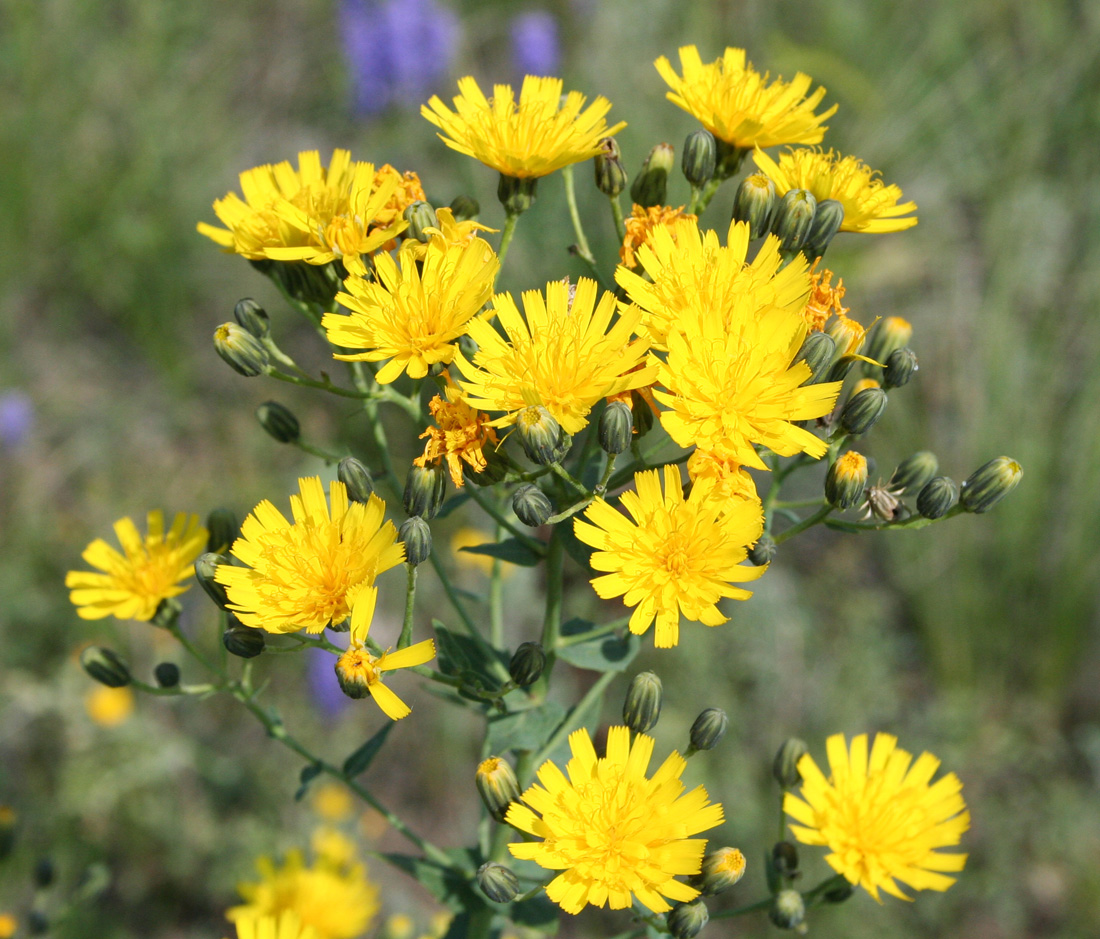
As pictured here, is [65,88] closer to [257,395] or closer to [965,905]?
[257,395]

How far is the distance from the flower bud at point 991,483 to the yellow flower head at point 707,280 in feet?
2.38

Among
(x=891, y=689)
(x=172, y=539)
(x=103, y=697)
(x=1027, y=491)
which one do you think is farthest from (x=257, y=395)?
(x=1027, y=491)

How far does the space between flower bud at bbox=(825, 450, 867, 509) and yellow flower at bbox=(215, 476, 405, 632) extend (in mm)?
1104

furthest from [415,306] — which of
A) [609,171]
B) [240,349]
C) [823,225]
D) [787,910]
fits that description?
[787,910]

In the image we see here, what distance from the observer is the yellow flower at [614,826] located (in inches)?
80.9

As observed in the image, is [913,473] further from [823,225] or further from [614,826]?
[614,826]

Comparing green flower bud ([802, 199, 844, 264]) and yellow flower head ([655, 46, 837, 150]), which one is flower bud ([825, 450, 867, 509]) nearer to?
green flower bud ([802, 199, 844, 264])

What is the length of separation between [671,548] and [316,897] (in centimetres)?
222

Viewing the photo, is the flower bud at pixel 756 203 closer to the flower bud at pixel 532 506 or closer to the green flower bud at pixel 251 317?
the flower bud at pixel 532 506

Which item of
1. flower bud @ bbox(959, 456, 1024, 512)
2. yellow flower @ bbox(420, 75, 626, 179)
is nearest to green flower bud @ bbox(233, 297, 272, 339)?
yellow flower @ bbox(420, 75, 626, 179)

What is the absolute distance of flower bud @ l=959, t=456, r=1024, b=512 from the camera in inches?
94.9

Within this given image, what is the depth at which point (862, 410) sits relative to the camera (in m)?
2.29

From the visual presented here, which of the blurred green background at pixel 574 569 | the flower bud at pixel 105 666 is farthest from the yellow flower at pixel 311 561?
the blurred green background at pixel 574 569

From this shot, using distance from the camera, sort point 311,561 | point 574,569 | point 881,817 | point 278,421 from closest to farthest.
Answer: point 311,561
point 881,817
point 278,421
point 574,569
